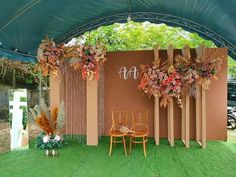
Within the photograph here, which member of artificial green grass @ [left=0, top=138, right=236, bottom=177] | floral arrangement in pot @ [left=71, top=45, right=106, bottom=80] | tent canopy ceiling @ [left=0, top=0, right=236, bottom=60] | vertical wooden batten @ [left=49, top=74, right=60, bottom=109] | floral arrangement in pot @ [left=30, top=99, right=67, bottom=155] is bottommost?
artificial green grass @ [left=0, top=138, right=236, bottom=177]

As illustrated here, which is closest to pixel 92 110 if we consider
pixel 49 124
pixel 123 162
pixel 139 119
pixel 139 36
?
pixel 49 124

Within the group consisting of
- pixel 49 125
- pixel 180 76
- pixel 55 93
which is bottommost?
pixel 49 125

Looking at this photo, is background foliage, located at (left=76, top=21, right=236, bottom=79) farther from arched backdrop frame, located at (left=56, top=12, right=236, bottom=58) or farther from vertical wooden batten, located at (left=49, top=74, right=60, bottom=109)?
vertical wooden batten, located at (left=49, top=74, right=60, bottom=109)

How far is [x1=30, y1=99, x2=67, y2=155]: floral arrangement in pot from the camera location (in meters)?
5.82

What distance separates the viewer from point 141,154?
5492 millimetres

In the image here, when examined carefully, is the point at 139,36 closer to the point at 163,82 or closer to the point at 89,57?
the point at 89,57

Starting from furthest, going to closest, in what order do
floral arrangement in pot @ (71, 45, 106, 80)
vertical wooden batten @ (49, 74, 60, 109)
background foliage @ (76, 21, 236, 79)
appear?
background foliage @ (76, 21, 236, 79) → vertical wooden batten @ (49, 74, 60, 109) → floral arrangement in pot @ (71, 45, 106, 80)

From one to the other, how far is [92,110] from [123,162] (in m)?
1.85

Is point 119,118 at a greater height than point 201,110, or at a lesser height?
lesser

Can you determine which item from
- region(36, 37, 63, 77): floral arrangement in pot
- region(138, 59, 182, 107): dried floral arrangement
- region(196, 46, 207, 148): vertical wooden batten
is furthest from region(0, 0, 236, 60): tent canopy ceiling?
region(138, 59, 182, 107): dried floral arrangement

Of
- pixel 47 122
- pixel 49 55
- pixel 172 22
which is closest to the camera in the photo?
pixel 47 122

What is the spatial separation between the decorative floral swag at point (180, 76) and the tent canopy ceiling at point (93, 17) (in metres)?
1.15

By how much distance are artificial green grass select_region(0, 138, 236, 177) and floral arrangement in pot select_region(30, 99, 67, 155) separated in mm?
216

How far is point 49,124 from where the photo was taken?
5.98 meters
